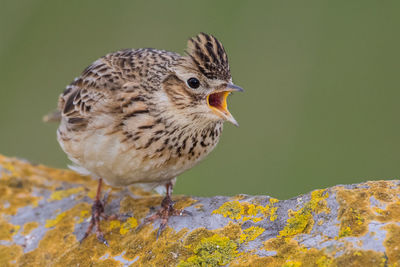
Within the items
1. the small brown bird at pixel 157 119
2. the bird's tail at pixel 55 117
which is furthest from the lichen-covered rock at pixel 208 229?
the bird's tail at pixel 55 117

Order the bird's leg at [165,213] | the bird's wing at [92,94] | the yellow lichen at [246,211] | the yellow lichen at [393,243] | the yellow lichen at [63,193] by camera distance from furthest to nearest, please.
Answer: the yellow lichen at [63,193] → the bird's wing at [92,94] → the bird's leg at [165,213] → the yellow lichen at [246,211] → the yellow lichen at [393,243]

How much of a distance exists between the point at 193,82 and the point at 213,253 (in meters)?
1.52

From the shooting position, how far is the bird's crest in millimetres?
4895

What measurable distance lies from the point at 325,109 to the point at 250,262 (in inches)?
239

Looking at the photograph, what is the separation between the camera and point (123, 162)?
515cm

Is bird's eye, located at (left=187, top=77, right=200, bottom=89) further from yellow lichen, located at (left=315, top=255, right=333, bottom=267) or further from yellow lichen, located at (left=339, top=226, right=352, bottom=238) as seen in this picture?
yellow lichen, located at (left=315, top=255, right=333, bottom=267)

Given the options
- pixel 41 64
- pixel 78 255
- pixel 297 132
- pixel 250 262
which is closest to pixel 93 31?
pixel 41 64

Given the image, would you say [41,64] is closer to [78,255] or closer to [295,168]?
[295,168]

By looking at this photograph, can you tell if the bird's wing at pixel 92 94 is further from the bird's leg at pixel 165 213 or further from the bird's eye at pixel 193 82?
the bird's leg at pixel 165 213

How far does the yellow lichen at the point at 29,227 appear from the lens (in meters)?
5.26

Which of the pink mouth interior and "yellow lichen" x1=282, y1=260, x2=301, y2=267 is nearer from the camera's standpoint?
"yellow lichen" x1=282, y1=260, x2=301, y2=267

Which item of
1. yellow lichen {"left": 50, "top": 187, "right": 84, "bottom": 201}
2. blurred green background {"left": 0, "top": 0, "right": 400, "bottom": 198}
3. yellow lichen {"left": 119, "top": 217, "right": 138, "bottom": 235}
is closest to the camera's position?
yellow lichen {"left": 119, "top": 217, "right": 138, "bottom": 235}

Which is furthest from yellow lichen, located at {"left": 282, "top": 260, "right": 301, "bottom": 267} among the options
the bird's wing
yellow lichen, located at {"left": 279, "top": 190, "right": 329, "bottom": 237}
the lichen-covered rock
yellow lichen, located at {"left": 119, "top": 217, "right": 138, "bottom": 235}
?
the bird's wing

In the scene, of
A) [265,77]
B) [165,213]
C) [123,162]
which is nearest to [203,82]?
[123,162]
